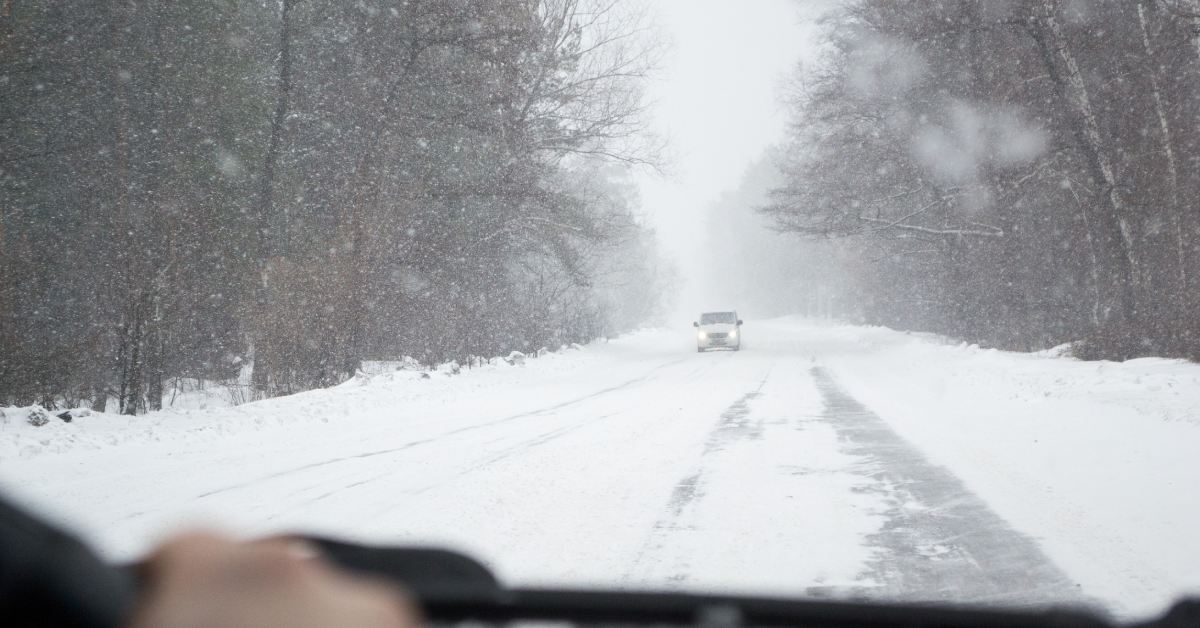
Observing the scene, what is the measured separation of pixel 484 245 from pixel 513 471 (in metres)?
16.1

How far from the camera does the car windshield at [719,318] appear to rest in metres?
31.2

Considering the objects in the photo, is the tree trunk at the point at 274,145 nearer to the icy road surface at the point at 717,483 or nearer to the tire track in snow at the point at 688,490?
the icy road surface at the point at 717,483

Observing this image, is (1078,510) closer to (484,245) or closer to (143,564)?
(143,564)

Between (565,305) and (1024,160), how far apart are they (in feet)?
55.5

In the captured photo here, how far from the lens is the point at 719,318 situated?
31469 millimetres

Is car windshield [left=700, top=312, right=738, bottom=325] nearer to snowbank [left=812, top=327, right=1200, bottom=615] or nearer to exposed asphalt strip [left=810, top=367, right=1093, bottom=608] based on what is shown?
snowbank [left=812, top=327, right=1200, bottom=615]

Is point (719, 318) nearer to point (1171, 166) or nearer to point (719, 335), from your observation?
point (719, 335)

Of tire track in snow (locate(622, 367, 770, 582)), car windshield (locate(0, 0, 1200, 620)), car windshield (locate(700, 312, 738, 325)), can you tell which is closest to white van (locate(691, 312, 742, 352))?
car windshield (locate(700, 312, 738, 325))

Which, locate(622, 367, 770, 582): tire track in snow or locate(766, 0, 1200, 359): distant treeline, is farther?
locate(766, 0, 1200, 359): distant treeline

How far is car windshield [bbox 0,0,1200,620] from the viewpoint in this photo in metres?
5.36

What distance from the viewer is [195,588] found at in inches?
30.3

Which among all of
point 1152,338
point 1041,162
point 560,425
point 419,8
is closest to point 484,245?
point 419,8

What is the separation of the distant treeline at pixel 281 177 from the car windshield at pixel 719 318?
8.65m

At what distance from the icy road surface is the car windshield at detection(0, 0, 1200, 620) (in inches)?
2.1
